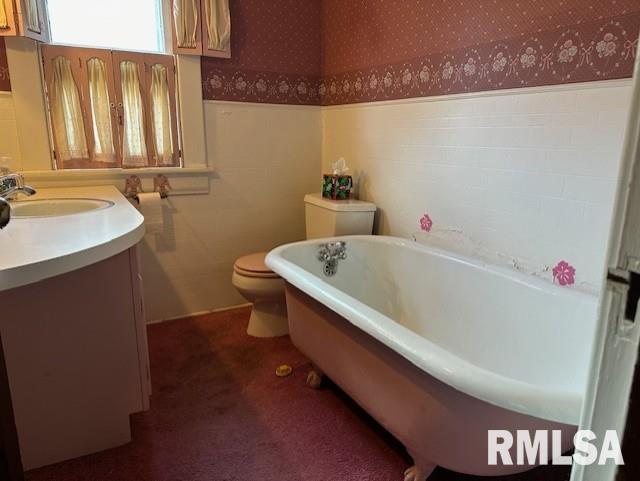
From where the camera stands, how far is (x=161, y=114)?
A: 8.55ft

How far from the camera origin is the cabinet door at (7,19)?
2.06 meters

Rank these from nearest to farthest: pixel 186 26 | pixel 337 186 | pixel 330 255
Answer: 1. pixel 330 255
2. pixel 186 26
3. pixel 337 186

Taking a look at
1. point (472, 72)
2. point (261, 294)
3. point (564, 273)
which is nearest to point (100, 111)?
point (261, 294)

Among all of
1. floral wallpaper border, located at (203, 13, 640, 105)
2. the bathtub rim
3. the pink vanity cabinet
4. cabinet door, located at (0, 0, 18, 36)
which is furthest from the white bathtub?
cabinet door, located at (0, 0, 18, 36)

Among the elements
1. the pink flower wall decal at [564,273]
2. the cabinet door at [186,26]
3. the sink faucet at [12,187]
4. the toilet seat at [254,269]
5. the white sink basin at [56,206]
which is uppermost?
Result: the cabinet door at [186,26]

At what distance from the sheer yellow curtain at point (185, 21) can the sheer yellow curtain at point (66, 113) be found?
1.99 ft

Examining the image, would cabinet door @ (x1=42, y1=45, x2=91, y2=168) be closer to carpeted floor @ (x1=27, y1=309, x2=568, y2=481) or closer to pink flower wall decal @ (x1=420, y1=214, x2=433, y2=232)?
carpeted floor @ (x1=27, y1=309, x2=568, y2=481)

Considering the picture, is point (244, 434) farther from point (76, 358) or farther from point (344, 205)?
point (344, 205)

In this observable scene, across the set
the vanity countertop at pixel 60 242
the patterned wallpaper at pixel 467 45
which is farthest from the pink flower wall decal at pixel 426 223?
the vanity countertop at pixel 60 242

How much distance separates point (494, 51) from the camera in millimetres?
1917

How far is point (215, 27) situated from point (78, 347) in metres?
1.94

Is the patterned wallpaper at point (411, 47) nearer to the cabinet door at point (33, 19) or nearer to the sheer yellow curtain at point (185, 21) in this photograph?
the sheer yellow curtain at point (185, 21)

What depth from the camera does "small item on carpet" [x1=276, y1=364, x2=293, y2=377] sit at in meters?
2.19

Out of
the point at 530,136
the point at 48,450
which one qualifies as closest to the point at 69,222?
the point at 48,450
